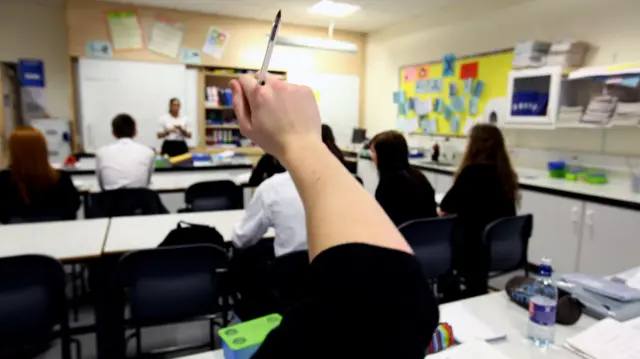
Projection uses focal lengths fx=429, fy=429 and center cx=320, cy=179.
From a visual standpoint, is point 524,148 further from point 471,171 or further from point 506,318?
point 506,318

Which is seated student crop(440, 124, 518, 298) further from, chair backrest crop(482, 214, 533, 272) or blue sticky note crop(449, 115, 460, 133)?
blue sticky note crop(449, 115, 460, 133)

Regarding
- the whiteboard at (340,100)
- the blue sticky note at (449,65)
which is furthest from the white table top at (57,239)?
the whiteboard at (340,100)

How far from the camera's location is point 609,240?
10.2ft

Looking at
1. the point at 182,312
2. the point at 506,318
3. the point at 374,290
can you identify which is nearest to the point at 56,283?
the point at 182,312

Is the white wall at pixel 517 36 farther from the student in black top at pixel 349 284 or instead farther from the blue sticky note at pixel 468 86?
the student in black top at pixel 349 284

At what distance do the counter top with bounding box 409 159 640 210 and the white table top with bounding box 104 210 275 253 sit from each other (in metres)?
2.39

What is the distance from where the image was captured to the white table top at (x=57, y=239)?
2062 mm

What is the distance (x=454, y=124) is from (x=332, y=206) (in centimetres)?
535

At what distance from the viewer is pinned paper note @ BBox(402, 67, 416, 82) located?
611cm

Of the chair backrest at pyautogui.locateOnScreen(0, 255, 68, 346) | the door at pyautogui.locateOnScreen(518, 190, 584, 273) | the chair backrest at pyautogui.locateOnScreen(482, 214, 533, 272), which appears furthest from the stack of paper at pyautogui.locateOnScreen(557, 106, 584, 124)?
the chair backrest at pyautogui.locateOnScreen(0, 255, 68, 346)

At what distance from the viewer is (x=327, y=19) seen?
6379 millimetres

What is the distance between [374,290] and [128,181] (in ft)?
11.5

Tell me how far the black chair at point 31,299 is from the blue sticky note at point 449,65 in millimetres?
4829

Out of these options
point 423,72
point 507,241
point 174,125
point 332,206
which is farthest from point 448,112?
point 332,206
